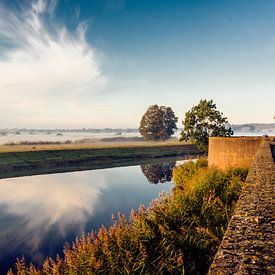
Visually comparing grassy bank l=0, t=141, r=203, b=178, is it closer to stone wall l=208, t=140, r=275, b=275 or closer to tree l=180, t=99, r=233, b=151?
tree l=180, t=99, r=233, b=151

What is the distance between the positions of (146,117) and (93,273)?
84050mm

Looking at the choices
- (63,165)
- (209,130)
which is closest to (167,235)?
(209,130)

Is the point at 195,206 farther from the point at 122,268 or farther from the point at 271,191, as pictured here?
the point at 122,268

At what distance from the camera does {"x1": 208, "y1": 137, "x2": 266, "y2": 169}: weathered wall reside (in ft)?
59.8

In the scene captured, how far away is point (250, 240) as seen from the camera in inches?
128

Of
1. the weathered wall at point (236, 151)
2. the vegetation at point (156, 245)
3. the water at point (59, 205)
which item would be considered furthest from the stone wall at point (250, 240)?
the weathered wall at point (236, 151)

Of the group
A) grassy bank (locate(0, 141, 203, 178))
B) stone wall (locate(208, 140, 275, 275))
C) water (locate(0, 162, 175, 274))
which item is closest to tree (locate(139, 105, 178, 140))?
grassy bank (locate(0, 141, 203, 178))

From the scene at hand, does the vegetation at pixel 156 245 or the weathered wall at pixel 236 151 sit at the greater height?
the weathered wall at pixel 236 151

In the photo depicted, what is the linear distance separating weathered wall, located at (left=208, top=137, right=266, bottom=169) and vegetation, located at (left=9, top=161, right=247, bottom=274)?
8189 millimetres

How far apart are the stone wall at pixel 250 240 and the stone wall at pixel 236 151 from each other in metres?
13.4

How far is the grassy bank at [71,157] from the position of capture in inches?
1452

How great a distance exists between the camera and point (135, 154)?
51.5 metres

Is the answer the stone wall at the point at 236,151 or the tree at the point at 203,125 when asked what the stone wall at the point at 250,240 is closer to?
the stone wall at the point at 236,151

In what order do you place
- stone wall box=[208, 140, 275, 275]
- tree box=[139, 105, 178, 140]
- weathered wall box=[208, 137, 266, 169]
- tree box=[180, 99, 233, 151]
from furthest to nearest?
tree box=[139, 105, 178, 140]
tree box=[180, 99, 233, 151]
weathered wall box=[208, 137, 266, 169]
stone wall box=[208, 140, 275, 275]
